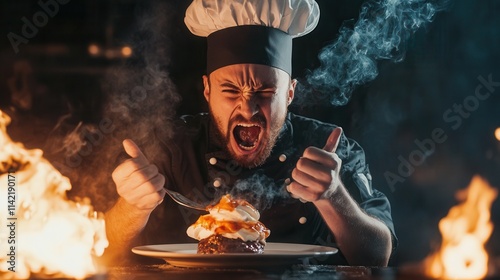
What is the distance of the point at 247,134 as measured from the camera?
3947 millimetres

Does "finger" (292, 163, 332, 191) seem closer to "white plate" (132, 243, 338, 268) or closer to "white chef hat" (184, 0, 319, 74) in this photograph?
"white plate" (132, 243, 338, 268)

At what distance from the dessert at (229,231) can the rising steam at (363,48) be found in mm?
1765

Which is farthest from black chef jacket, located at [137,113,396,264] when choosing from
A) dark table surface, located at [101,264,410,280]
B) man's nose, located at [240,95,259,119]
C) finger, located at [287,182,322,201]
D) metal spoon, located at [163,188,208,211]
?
dark table surface, located at [101,264,410,280]

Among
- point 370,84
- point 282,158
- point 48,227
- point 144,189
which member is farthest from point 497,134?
point 48,227

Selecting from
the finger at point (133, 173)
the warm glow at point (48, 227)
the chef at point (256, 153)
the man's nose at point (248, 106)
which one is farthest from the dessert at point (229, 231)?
the man's nose at point (248, 106)

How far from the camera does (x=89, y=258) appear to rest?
8.58ft

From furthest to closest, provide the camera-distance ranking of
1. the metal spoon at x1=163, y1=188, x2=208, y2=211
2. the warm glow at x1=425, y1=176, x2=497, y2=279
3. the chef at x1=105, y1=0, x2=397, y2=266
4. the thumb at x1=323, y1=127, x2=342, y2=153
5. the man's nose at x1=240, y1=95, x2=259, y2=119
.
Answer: the man's nose at x1=240, y1=95, x2=259, y2=119, the chef at x1=105, y1=0, x2=397, y2=266, the metal spoon at x1=163, y1=188, x2=208, y2=211, the thumb at x1=323, y1=127, x2=342, y2=153, the warm glow at x1=425, y1=176, x2=497, y2=279

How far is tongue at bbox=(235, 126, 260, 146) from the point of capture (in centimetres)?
393

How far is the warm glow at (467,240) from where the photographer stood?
2.37m

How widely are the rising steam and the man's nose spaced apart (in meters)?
0.82

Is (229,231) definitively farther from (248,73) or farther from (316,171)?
(248,73)

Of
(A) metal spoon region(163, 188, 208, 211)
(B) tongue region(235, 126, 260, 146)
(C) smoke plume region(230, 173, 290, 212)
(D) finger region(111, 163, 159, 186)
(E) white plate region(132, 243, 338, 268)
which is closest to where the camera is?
(E) white plate region(132, 243, 338, 268)

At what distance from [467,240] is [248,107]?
1.45 meters

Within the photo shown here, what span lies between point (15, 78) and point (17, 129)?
34 centimetres
